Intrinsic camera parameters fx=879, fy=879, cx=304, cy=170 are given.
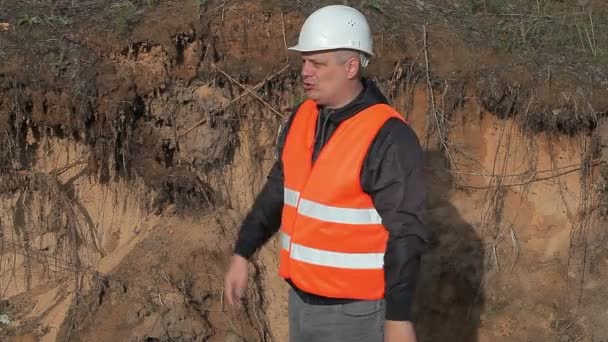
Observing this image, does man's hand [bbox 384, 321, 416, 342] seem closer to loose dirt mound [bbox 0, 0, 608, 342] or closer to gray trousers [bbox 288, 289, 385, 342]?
gray trousers [bbox 288, 289, 385, 342]

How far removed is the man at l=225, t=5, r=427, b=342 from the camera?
9.95 feet

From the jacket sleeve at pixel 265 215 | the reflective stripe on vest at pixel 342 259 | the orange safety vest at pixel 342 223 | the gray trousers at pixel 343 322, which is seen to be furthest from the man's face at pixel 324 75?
the gray trousers at pixel 343 322

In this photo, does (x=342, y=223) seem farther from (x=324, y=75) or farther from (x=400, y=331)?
(x=324, y=75)

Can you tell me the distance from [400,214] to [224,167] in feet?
9.91

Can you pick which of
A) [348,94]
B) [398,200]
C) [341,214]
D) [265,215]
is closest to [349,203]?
[341,214]

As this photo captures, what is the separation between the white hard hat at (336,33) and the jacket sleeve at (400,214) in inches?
16.3

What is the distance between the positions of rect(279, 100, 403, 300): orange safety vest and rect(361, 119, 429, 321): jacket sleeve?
9 centimetres

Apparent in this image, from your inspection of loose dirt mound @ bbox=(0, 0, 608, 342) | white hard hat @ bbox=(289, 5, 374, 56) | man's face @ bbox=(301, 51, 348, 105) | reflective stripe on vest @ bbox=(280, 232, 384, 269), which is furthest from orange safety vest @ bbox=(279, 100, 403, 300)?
loose dirt mound @ bbox=(0, 0, 608, 342)

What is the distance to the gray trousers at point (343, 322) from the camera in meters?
3.21

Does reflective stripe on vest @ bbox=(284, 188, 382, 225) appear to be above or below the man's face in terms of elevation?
below

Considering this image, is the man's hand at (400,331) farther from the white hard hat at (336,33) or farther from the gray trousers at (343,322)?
the white hard hat at (336,33)

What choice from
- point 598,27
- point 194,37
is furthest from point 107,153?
point 598,27

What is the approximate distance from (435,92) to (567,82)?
855mm

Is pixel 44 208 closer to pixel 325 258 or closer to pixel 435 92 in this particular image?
pixel 435 92
